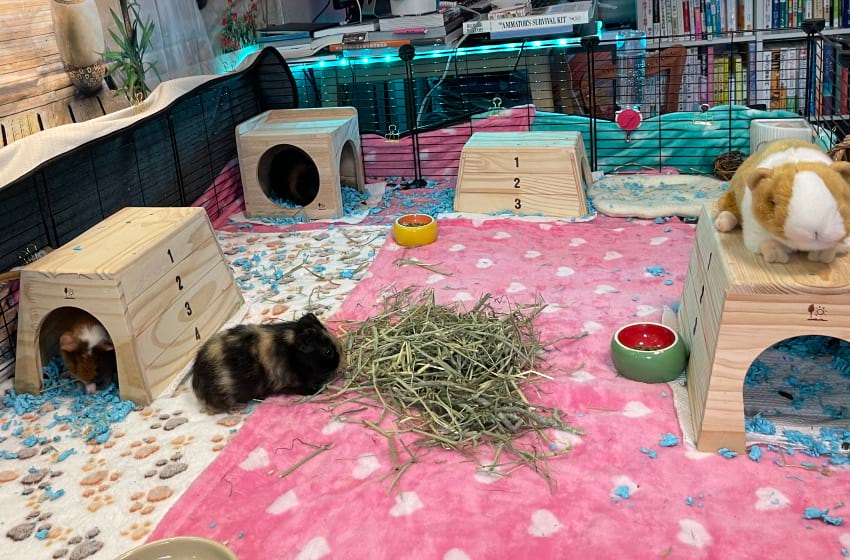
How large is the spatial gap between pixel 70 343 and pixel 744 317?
170cm

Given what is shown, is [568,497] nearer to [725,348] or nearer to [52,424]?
[725,348]

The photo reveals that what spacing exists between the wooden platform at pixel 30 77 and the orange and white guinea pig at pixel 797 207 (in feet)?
6.94

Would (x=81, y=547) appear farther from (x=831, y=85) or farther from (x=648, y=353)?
(x=831, y=85)

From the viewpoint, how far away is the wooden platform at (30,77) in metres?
2.43

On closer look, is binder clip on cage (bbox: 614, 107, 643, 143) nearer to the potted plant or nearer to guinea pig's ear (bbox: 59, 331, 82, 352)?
the potted plant

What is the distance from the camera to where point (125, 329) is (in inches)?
83.1

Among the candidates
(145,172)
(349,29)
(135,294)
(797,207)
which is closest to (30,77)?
(145,172)

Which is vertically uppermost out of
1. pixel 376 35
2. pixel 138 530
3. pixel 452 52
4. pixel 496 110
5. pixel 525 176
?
pixel 376 35

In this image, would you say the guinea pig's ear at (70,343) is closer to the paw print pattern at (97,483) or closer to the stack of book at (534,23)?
the paw print pattern at (97,483)

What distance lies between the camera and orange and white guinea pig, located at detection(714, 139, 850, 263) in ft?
5.29

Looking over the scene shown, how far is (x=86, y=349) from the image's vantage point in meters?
2.19

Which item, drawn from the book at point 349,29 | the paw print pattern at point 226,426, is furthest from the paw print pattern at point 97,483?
the book at point 349,29

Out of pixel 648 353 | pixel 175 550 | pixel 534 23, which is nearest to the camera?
pixel 175 550

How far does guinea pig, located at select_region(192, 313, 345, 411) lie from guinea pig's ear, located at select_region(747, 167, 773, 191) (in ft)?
3.65
